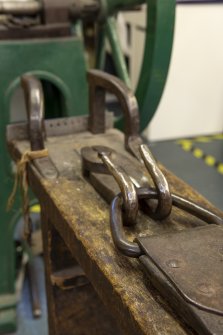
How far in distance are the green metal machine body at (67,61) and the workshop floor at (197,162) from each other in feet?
2.55

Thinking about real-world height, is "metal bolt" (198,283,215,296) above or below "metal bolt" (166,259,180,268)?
below

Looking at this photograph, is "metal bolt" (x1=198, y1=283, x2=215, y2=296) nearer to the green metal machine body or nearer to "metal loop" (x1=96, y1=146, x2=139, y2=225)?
"metal loop" (x1=96, y1=146, x2=139, y2=225)

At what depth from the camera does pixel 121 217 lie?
70 centimetres

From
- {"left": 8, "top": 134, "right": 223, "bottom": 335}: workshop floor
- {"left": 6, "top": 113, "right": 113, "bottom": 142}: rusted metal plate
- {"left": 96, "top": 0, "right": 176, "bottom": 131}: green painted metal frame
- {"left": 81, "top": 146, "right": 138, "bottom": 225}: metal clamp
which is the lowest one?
{"left": 8, "top": 134, "right": 223, "bottom": 335}: workshop floor

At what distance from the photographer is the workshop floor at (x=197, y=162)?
2.55 metres

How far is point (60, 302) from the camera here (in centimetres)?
107

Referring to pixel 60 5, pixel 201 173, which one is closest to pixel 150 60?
pixel 60 5

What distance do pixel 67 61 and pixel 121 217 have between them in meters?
0.79

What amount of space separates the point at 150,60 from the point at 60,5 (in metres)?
0.37

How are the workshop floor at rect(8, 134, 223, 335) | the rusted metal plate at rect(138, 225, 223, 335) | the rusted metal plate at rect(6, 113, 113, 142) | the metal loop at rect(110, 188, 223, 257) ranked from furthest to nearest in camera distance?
the workshop floor at rect(8, 134, 223, 335) < the rusted metal plate at rect(6, 113, 113, 142) < the metal loop at rect(110, 188, 223, 257) < the rusted metal plate at rect(138, 225, 223, 335)

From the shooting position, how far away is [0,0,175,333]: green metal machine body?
1.19m

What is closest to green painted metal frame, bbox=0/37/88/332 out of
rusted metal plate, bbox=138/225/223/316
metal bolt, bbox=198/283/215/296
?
rusted metal plate, bbox=138/225/223/316

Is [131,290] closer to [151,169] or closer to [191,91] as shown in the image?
[151,169]

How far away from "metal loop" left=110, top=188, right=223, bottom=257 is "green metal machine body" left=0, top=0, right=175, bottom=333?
1.89 ft
